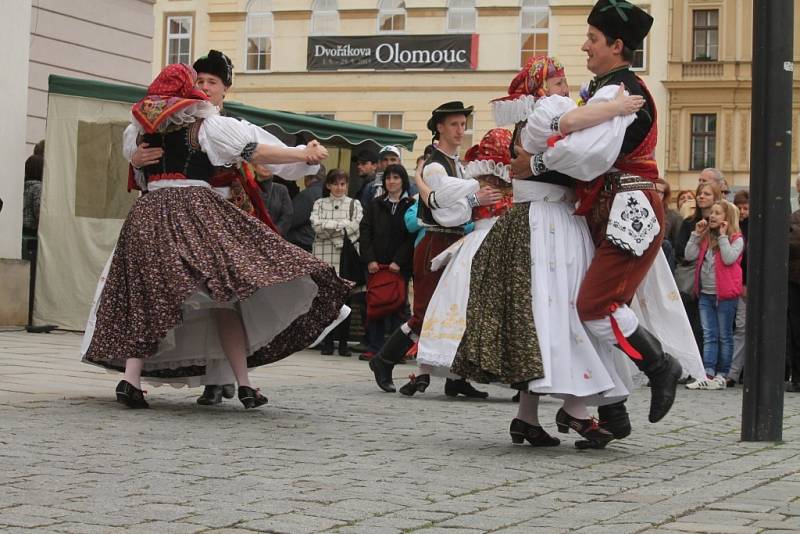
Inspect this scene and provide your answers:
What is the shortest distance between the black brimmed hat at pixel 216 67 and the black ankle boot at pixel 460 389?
2460 mm

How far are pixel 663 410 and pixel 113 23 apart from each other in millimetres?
12001

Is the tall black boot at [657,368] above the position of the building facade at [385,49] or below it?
below

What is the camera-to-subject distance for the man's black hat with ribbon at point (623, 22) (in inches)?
249

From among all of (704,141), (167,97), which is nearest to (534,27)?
(704,141)

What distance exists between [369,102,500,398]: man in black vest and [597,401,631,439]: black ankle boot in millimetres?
2491

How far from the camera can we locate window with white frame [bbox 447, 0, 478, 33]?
1699 inches

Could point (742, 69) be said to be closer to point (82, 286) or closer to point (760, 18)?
point (82, 286)

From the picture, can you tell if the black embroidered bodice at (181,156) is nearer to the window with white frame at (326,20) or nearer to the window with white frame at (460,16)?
the window with white frame at (460,16)

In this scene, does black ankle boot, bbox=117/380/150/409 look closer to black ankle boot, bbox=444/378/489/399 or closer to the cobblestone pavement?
the cobblestone pavement

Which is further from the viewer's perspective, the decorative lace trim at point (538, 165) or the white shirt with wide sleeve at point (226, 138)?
the white shirt with wide sleeve at point (226, 138)

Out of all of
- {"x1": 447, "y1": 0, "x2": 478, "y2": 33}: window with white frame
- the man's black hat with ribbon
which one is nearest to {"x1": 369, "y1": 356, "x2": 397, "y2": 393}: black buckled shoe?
the man's black hat with ribbon

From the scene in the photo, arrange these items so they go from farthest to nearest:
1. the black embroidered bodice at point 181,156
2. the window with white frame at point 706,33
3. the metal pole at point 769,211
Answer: the window with white frame at point 706,33 < the black embroidered bodice at point 181,156 < the metal pole at point 769,211

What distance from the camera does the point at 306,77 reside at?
1731 inches

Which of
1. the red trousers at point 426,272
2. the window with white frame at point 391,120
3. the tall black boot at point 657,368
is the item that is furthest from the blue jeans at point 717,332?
the window with white frame at point 391,120
